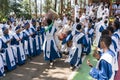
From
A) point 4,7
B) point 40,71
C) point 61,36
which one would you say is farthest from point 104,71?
point 4,7

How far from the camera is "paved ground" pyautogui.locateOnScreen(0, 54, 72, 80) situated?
8.93 m

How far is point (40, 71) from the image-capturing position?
9.68 metres

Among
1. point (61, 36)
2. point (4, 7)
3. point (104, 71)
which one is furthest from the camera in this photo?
point (4, 7)

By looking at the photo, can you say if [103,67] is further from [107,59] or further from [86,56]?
[86,56]

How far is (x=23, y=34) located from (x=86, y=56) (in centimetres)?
309

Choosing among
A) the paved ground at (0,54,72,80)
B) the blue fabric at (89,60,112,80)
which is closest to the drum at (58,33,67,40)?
the paved ground at (0,54,72,80)

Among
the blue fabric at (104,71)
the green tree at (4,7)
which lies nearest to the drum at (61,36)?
the blue fabric at (104,71)

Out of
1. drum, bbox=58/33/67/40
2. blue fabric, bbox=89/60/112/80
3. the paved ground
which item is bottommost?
the paved ground

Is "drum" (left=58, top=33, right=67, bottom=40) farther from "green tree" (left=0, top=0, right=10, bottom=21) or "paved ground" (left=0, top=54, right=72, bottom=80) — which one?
"green tree" (left=0, top=0, right=10, bottom=21)

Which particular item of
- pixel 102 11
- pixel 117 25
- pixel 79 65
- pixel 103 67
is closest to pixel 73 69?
pixel 79 65

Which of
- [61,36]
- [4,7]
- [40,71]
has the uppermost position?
[4,7]

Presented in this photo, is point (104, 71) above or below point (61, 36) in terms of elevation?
above

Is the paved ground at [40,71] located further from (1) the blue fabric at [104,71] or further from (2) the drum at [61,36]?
(1) the blue fabric at [104,71]

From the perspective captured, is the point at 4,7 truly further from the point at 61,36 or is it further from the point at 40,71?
the point at 40,71
